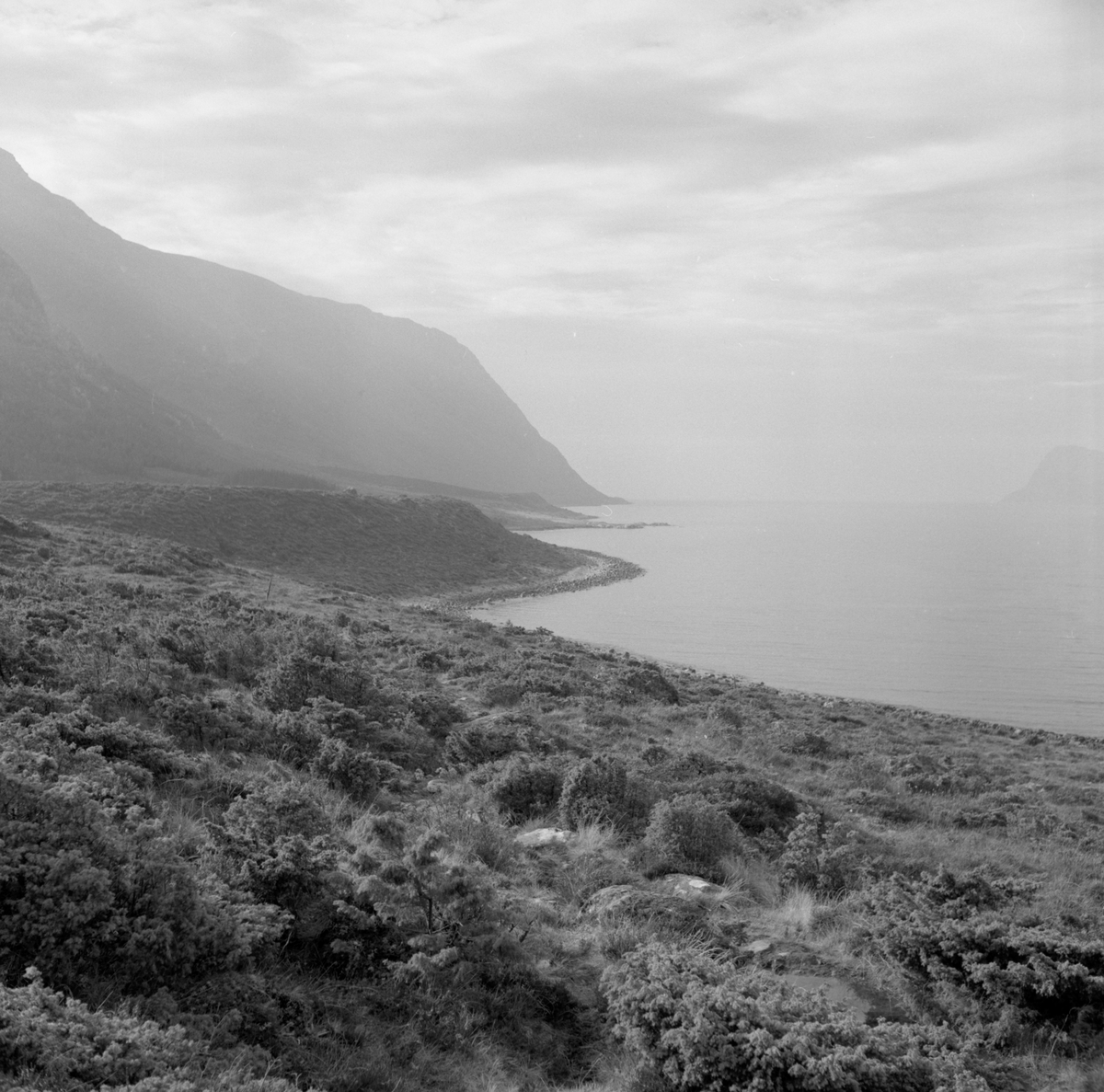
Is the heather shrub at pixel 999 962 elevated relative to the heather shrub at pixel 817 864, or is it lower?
elevated

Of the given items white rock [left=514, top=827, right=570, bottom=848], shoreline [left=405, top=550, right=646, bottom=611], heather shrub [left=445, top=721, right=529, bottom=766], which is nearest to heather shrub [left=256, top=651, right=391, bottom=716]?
heather shrub [left=445, top=721, right=529, bottom=766]

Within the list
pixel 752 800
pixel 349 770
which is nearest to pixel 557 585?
pixel 752 800

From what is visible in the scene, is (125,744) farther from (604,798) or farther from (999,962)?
(999,962)

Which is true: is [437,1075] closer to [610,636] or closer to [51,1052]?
[51,1052]

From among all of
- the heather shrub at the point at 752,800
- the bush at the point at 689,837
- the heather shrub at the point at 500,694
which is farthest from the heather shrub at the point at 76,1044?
the heather shrub at the point at 500,694

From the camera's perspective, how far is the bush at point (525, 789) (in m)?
9.66

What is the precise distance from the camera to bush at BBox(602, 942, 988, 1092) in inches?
158

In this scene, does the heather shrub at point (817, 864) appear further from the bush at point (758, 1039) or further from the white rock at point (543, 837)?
the bush at point (758, 1039)

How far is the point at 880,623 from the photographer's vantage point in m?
47.0

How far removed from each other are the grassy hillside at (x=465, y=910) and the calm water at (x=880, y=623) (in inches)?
786

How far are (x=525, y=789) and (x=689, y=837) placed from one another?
2450 millimetres

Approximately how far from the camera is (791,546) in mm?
106688

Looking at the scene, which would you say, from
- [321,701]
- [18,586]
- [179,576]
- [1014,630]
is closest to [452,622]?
[179,576]

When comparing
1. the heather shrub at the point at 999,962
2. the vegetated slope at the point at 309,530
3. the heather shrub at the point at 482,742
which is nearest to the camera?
the heather shrub at the point at 999,962
